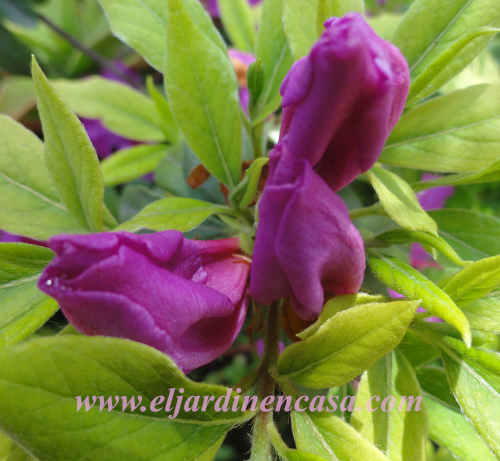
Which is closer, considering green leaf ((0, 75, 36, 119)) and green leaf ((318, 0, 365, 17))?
green leaf ((318, 0, 365, 17))

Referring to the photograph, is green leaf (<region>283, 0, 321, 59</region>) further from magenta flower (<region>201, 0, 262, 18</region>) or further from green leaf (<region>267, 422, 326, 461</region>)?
magenta flower (<region>201, 0, 262, 18</region>)

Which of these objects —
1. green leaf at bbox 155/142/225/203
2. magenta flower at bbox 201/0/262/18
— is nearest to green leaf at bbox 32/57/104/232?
green leaf at bbox 155/142/225/203

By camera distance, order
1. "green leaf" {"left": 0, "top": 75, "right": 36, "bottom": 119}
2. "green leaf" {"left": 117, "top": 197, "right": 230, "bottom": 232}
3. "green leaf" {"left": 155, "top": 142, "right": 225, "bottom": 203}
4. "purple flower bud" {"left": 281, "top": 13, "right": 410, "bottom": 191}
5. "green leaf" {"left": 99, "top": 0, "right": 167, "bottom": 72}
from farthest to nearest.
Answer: "green leaf" {"left": 0, "top": 75, "right": 36, "bottom": 119} < "green leaf" {"left": 155, "top": 142, "right": 225, "bottom": 203} < "green leaf" {"left": 99, "top": 0, "right": 167, "bottom": 72} < "green leaf" {"left": 117, "top": 197, "right": 230, "bottom": 232} < "purple flower bud" {"left": 281, "top": 13, "right": 410, "bottom": 191}

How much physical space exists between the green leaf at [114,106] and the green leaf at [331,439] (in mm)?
460

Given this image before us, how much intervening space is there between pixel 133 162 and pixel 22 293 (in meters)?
0.34

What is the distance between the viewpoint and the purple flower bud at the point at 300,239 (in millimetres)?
272

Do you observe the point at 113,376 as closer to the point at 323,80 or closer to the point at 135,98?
the point at 323,80

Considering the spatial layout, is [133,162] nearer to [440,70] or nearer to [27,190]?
[27,190]

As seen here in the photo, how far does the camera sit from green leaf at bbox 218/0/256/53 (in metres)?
0.66

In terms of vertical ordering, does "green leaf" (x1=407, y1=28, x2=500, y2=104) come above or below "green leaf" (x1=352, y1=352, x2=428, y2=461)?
above

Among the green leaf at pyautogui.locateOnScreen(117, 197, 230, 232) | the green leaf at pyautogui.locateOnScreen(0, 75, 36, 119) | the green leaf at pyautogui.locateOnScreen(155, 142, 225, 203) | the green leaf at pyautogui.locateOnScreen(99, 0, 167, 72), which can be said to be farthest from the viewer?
the green leaf at pyautogui.locateOnScreen(0, 75, 36, 119)

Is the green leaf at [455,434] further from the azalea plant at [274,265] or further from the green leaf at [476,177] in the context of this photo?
the green leaf at [476,177]

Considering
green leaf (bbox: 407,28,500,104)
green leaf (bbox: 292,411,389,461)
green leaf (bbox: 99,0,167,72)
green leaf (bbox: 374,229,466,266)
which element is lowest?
green leaf (bbox: 292,411,389,461)

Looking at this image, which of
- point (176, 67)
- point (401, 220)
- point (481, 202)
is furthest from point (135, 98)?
point (481, 202)
